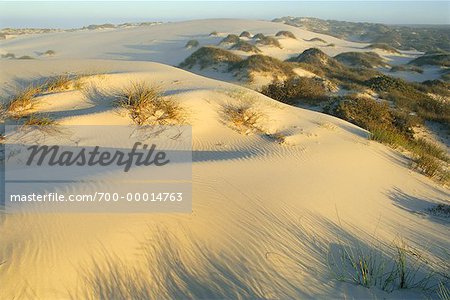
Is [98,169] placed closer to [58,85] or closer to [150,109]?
[150,109]

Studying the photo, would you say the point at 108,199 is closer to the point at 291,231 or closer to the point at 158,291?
the point at 158,291

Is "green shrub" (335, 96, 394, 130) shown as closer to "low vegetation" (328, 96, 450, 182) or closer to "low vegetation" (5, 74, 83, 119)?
"low vegetation" (328, 96, 450, 182)

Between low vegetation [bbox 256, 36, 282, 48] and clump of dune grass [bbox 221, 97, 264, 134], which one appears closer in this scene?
clump of dune grass [bbox 221, 97, 264, 134]

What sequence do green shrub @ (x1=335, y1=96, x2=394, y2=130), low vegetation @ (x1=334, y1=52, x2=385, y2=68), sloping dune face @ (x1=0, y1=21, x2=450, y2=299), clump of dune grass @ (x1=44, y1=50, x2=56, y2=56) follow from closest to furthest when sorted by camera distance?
sloping dune face @ (x1=0, y1=21, x2=450, y2=299)
green shrub @ (x1=335, y1=96, x2=394, y2=130)
low vegetation @ (x1=334, y1=52, x2=385, y2=68)
clump of dune grass @ (x1=44, y1=50, x2=56, y2=56)

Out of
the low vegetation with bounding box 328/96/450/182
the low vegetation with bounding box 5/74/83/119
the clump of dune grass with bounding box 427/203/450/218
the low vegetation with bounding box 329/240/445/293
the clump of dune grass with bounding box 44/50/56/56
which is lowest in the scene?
the clump of dune grass with bounding box 427/203/450/218

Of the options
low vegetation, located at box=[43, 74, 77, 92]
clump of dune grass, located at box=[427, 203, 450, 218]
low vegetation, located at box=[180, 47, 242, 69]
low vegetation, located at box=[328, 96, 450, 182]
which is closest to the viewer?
clump of dune grass, located at box=[427, 203, 450, 218]

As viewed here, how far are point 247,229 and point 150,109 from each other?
3966 millimetres

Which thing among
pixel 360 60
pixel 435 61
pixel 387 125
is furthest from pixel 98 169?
pixel 435 61

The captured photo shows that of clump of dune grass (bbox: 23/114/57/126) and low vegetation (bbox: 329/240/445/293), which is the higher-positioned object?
clump of dune grass (bbox: 23/114/57/126)

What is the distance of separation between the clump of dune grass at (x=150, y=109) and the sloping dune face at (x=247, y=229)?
20 centimetres

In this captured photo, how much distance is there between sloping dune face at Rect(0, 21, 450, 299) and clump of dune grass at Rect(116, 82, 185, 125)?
0.67 feet

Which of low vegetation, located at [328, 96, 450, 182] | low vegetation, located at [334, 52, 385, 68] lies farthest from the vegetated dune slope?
low vegetation, located at [328, 96, 450, 182]

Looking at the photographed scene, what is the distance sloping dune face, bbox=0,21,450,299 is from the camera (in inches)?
124

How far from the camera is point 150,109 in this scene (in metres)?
7.07
